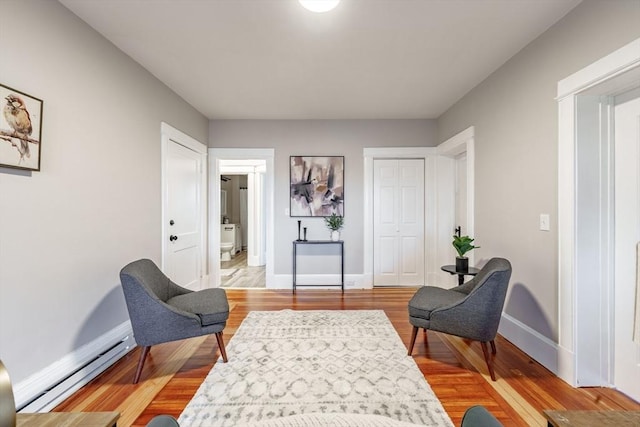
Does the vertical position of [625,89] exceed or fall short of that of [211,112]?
it falls short

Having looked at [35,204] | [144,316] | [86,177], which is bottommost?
[144,316]

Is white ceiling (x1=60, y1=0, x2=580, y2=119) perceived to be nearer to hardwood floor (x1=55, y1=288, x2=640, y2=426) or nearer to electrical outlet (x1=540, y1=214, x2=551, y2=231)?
electrical outlet (x1=540, y1=214, x2=551, y2=231)

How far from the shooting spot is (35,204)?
68.5 inches

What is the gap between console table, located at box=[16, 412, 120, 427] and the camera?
2.93ft

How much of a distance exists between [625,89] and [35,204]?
3713mm

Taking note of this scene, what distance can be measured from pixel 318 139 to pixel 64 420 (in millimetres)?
3924

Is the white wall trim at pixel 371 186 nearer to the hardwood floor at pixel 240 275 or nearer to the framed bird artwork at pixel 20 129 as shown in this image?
the hardwood floor at pixel 240 275

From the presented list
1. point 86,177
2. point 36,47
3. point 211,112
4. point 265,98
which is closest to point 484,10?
point 265,98

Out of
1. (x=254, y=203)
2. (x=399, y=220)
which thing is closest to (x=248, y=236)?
(x=254, y=203)

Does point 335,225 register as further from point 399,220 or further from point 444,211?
point 444,211

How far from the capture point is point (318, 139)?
434 centimetres

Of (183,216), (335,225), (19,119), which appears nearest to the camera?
(19,119)

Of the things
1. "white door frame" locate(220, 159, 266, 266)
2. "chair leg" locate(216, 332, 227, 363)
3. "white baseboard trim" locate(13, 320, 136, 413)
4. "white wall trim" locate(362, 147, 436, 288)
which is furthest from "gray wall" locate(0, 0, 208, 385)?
"white door frame" locate(220, 159, 266, 266)

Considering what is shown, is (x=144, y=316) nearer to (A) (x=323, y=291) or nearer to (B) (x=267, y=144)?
(A) (x=323, y=291)
